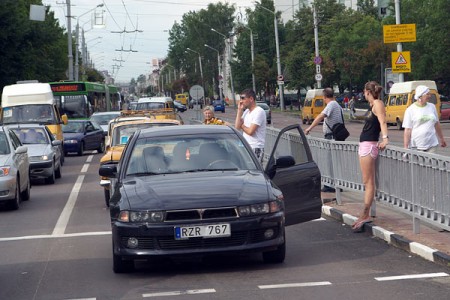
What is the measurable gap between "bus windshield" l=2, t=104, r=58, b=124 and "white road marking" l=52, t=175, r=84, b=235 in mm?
9181

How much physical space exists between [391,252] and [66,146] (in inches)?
1052

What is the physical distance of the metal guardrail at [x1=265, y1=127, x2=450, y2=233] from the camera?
34.5 feet

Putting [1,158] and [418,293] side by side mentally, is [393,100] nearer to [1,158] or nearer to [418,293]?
[1,158]

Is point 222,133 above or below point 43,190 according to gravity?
above

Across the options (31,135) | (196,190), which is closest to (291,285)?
(196,190)

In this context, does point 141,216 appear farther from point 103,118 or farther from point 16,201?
point 103,118

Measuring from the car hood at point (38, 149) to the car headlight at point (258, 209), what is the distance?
47.8 ft

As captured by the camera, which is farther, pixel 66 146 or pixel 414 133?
pixel 66 146

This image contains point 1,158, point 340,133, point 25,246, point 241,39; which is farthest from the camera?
point 241,39

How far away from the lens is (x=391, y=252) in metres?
10.8

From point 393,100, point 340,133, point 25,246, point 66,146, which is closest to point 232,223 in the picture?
point 25,246

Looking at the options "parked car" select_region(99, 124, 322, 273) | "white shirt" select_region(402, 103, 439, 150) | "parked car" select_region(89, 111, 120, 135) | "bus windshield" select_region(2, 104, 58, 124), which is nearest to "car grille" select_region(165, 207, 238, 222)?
"parked car" select_region(99, 124, 322, 273)

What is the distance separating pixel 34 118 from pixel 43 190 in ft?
37.3

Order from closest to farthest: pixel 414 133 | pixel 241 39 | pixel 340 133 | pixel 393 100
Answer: pixel 414 133 < pixel 340 133 < pixel 393 100 < pixel 241 39
